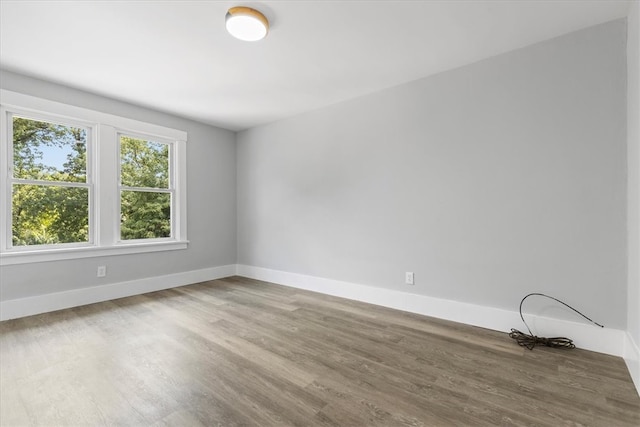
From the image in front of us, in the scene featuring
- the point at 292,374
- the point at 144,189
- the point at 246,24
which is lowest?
the point at 292,374

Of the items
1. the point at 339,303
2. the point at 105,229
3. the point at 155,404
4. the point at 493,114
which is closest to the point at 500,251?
the point at 493,114

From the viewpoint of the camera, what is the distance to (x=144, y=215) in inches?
152

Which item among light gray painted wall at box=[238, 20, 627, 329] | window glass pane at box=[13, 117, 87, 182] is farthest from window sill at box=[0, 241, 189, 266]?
light gray painted wall at box=[238, 20, 627, 329]

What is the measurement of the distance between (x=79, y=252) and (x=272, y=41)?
10.2 ft

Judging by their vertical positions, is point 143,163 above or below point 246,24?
below

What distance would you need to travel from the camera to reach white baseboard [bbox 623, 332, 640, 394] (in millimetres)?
1645

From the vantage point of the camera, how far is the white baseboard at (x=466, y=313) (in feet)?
6.85

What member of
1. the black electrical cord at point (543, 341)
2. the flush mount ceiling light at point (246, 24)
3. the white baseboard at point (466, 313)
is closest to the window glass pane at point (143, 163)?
the white baseboard at point (466, 313)

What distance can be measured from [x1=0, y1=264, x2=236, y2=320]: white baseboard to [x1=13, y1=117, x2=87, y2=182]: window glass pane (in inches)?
50.7

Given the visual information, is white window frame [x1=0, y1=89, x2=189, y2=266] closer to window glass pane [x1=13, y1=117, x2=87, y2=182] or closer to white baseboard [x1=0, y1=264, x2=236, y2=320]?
window glass pane [x1=13, y1=117, x2=87, y2=182]

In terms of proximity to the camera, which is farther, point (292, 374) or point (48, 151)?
point (48, 151)

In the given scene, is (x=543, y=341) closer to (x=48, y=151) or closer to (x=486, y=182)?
(x=486, y=182)

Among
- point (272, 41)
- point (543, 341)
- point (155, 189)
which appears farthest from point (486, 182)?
point (155, 189)

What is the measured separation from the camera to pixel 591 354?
2.05 meters
